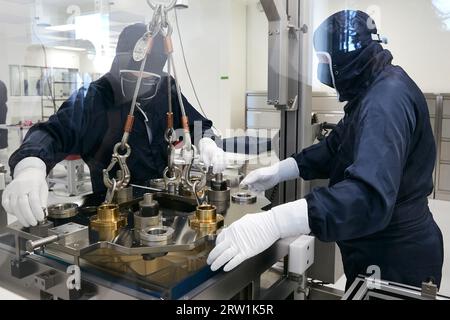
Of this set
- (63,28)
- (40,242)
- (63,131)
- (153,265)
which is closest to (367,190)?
(153,265)

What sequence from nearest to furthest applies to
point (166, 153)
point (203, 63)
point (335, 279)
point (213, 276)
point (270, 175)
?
1. point (213, 276)
2. point (270, 175)
3. point (166, 153)
4. point (335, 279)
5. point (203, 63)

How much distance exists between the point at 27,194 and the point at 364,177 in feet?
2.64

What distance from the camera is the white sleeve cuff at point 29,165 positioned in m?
1.10

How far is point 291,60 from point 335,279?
99cm

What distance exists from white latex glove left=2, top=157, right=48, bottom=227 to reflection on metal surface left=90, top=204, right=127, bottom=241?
0.13m

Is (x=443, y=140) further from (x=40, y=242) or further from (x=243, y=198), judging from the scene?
(x=40, y=242)

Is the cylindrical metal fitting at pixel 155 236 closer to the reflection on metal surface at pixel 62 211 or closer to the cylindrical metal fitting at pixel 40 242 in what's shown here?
the cylindrical metal fitting at pixel 40 242

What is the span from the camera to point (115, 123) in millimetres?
1494

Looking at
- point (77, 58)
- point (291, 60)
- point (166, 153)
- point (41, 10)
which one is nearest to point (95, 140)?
point (166, 153)

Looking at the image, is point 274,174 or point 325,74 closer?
point 325,74

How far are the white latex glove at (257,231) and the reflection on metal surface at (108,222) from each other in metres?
0.24

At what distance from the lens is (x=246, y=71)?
2.14 m

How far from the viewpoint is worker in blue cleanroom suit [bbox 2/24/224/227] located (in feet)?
4.46
